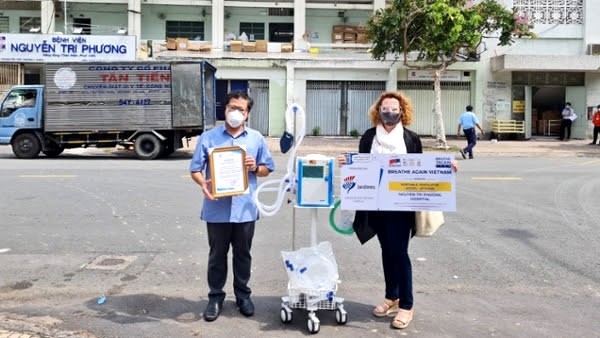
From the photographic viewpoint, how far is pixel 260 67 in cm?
2798

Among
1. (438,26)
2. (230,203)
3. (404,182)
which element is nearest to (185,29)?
(438,26)

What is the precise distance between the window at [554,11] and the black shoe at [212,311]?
2612 centimetres

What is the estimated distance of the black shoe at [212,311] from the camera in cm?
502

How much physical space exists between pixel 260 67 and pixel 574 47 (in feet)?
45.7

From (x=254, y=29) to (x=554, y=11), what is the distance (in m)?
13.7

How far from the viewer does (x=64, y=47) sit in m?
26.7

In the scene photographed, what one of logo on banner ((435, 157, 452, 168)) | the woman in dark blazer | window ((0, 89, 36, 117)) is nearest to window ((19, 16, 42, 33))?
window ((0, 89, 36, 117))

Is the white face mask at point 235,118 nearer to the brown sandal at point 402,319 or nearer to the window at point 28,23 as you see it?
the brown sandal at point 402,319

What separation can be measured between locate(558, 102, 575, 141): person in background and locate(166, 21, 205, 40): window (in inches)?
663

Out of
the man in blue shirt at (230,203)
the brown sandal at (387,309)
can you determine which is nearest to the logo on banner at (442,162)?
the brown sandal at (387,309)

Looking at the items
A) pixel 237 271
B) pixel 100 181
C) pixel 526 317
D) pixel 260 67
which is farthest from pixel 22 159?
pixel 526 317

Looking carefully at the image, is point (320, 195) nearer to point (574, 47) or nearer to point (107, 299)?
point (107, 299)

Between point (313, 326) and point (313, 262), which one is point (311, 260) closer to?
point (313, 262)

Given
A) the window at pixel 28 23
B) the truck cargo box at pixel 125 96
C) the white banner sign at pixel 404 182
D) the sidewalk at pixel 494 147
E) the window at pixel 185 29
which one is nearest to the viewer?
the white banner sign at pixel 404 182
